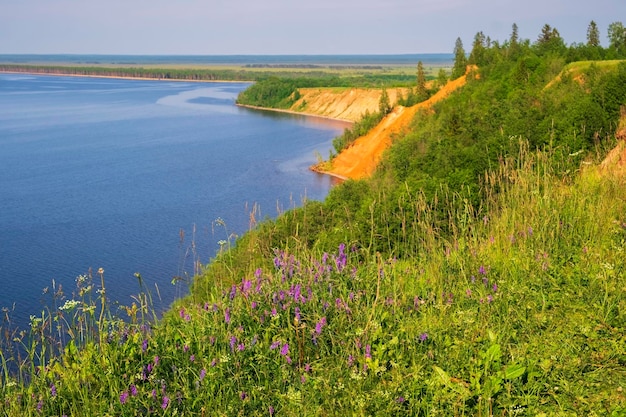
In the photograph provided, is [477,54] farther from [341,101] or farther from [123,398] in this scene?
[123,398]

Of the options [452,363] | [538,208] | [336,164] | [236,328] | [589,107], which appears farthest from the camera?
[336,164]

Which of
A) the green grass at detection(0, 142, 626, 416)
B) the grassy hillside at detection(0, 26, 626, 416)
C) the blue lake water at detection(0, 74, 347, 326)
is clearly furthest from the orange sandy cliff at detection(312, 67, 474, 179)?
the green grass at detection(0, 142, 626, 416)

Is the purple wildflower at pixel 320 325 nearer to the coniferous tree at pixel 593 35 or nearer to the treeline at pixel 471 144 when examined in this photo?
the treeline at pixel 471 144

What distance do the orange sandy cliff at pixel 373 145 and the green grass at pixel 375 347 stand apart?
42.3 metres

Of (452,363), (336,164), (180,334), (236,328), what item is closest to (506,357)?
(452,363)

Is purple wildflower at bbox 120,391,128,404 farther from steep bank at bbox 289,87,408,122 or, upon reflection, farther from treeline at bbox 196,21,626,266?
steep bank at bbox 289,87,408,122

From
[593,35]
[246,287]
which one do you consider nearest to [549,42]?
[593,35]

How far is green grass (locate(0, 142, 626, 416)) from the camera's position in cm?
358

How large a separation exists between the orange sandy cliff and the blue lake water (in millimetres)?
3196

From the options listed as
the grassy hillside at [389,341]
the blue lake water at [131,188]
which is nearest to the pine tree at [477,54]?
the blue lake water at [131,188]

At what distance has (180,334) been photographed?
15.1 ft

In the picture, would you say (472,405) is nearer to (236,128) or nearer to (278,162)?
(278,162)

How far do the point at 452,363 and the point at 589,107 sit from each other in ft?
61.3

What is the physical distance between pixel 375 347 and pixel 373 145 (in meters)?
52.0
